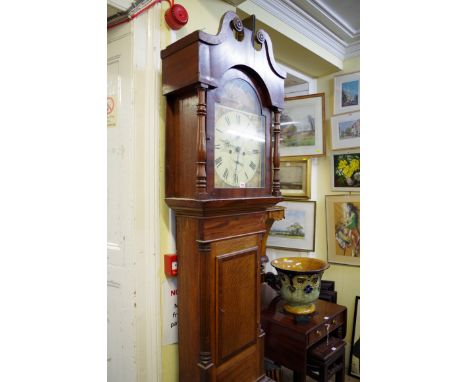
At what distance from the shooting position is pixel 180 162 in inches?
43.9

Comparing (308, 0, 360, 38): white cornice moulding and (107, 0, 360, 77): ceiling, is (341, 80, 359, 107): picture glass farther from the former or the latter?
(308, 0, 360, 38): white cornice moulding

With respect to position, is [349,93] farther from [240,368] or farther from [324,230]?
[240,368]

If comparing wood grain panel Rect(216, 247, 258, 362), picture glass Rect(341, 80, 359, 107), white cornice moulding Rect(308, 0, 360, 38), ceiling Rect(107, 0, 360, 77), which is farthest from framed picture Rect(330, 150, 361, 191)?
wood grain panel Rect(216, 247, 258, 362)

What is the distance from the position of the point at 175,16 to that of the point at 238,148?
56 cm

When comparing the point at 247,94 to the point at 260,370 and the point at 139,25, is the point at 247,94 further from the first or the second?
the point at 260,370

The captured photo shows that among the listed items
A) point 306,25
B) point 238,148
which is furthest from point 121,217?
point 306,25

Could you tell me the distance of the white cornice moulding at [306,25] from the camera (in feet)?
5.67

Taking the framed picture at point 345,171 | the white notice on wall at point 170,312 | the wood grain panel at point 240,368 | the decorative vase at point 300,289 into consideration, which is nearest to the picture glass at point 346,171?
the framed picture at point 345,171

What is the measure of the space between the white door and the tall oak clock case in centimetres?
17

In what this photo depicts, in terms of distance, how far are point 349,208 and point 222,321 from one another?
170 cm

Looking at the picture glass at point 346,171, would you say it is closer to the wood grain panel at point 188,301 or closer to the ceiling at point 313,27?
the ceiling at point 313,27

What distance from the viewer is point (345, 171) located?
8.05ft

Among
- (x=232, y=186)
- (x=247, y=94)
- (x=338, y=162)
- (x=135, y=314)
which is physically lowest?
(x=135, y=314)
